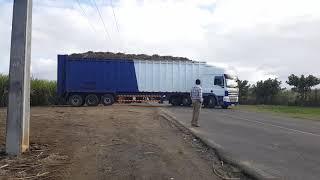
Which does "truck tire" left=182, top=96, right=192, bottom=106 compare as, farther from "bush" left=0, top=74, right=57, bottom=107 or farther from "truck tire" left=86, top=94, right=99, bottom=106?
"bush" left=0, top=74, right=57, bottom=107

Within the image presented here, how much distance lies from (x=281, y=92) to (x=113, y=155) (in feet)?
186

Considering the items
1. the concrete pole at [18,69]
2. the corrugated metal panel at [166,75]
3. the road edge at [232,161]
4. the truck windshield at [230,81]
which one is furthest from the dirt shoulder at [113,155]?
the truck windshield at [230,81]

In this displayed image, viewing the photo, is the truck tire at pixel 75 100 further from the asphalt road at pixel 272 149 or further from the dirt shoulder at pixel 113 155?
the dirt shoulder at pixel 113 155

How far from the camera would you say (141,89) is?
1772 inches

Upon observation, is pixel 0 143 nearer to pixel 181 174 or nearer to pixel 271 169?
pixel 181 174

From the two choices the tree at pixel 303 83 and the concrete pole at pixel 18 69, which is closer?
the concrete pole at pixel 18 69

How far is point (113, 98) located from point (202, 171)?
33.4m

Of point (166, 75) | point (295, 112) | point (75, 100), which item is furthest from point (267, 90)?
point (75, 100)

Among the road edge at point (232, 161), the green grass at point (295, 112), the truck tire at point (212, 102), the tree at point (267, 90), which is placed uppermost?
the tree at point (267, 90)

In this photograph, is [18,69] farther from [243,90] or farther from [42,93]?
[243,90]

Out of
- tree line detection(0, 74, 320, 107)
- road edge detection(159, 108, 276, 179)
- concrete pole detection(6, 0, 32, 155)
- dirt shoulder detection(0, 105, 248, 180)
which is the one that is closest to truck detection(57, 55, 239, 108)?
tree line detection(0, 74, 320, 107)

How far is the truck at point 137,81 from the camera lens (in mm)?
43250

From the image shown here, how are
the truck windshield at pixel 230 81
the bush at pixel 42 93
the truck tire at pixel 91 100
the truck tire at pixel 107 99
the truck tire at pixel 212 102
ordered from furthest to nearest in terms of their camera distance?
the truck windshield at pixel 230 81 → the truck tire at pixel 212 102 → the bush at pixel 42 93 → the truck tire at pixel 107 99 → the truck tire at pixel 91 100

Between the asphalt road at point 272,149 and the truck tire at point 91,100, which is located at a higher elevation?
the truck tire at point 91,100
